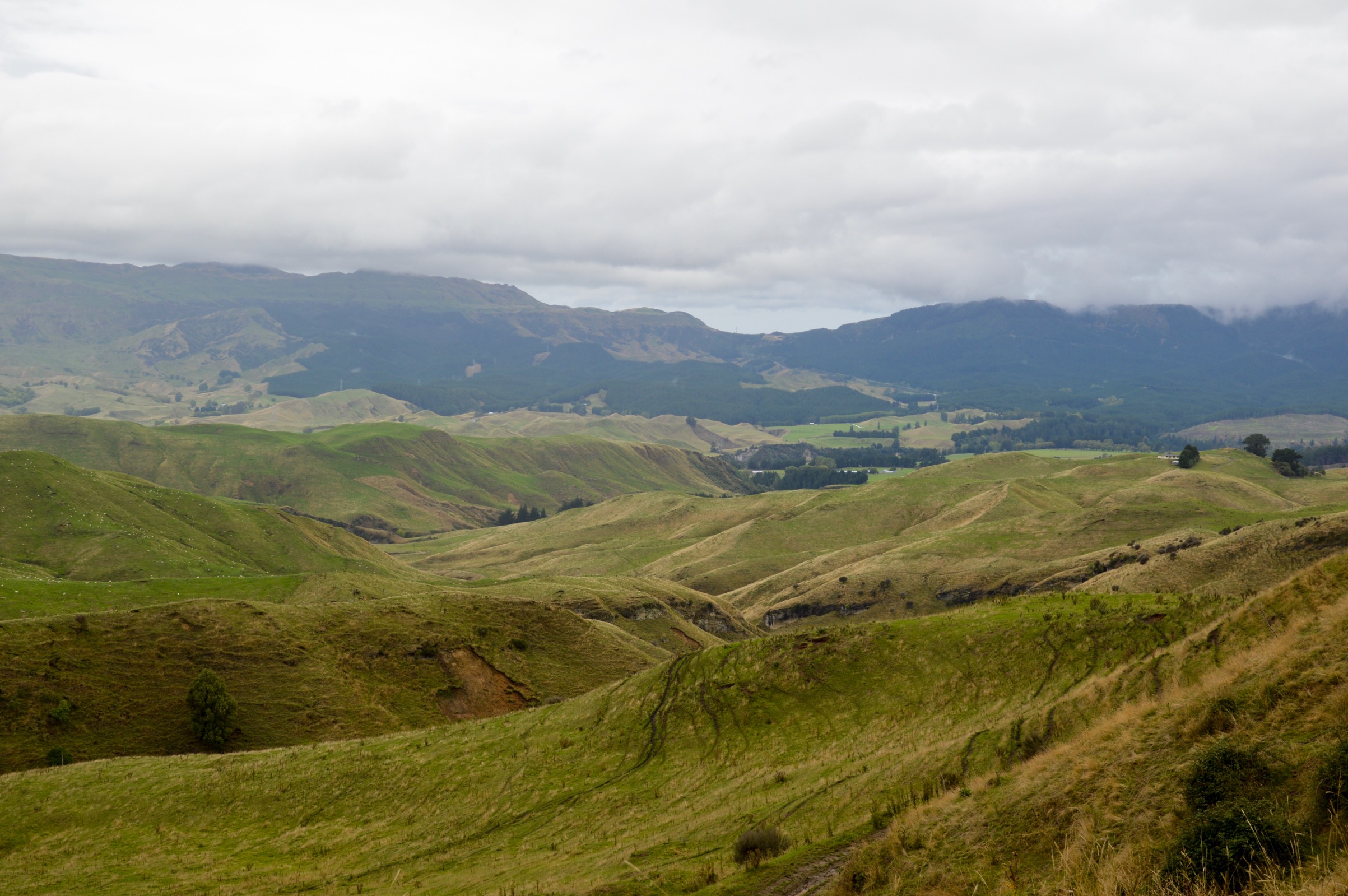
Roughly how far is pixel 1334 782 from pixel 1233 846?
2.41 meters

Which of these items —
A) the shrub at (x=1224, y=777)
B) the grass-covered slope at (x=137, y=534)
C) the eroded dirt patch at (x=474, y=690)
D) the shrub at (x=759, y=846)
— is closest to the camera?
the shrub at (x=1224, y=777)

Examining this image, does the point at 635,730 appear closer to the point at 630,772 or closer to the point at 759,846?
the point at 630,772

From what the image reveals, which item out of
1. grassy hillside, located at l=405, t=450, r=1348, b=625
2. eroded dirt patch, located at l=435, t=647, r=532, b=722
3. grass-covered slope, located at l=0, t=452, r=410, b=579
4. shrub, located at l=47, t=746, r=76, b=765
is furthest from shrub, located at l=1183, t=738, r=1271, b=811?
grass-covered slope, located at l=0, t=452, r=410, b=579

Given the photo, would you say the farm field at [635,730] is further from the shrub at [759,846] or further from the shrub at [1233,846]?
the shrub at [1233,846]

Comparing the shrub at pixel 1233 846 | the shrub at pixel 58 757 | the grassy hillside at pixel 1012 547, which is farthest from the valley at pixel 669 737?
the grassy hillside at pixel 1012 547

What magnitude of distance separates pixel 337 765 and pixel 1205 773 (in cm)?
4323

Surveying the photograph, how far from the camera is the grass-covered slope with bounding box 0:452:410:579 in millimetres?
117688

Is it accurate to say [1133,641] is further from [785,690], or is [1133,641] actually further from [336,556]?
[336,556]

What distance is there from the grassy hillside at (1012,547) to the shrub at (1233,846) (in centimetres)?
6047

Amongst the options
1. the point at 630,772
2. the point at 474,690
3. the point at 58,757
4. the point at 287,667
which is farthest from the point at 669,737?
the point at 58,757

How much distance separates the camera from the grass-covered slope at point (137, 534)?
117688mm

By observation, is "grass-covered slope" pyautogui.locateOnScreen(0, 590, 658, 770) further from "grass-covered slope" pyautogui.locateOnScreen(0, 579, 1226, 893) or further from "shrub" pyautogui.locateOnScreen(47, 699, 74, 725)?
"grass-covered slope" pyautogui.locateOnScreen(0, 579, 1226, 893)

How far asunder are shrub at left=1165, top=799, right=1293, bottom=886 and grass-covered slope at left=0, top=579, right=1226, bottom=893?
1139 cm

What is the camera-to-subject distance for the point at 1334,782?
583 inches
